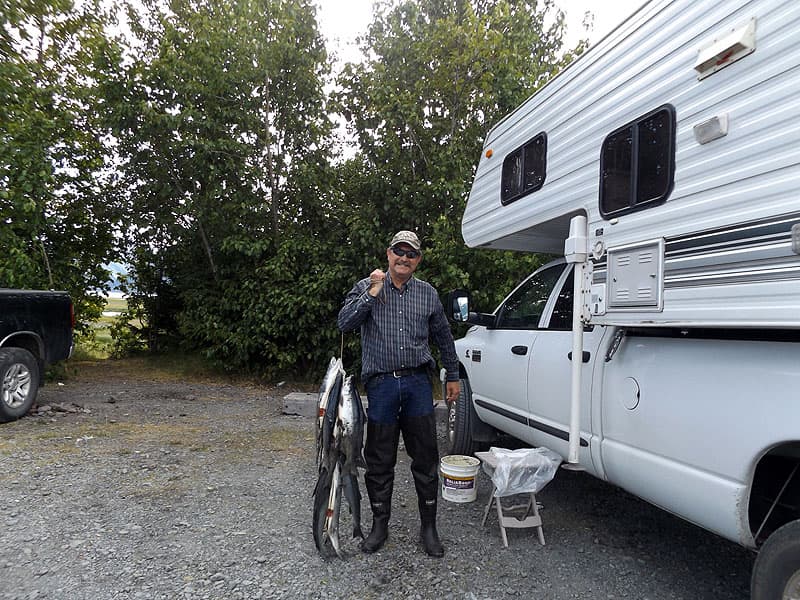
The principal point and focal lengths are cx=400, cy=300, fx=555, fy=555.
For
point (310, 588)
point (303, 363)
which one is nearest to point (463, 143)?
point (303, 363)

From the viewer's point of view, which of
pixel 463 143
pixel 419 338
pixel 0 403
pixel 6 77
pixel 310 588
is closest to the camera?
pixel 310 588

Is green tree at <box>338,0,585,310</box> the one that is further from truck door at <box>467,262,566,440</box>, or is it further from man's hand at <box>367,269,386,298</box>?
man's hand at <box>367,269,386,298</box>

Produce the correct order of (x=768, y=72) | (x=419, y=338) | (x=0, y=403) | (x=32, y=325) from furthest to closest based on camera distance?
(x=32, y=325) < (x=0, y=403) < (x=419, y=338) < (x=768, y=72)

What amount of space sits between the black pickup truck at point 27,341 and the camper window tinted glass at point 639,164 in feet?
20.1

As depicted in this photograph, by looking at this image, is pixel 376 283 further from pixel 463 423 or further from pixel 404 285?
pixel 463 423

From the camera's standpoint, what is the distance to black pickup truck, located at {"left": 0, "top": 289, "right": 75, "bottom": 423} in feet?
19.5

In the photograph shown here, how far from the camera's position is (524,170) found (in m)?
3.94

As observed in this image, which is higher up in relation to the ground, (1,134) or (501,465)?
(1,134)

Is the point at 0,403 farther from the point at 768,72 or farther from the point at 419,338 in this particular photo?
the point at 768,72

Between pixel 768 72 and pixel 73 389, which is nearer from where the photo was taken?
pixel 768 72

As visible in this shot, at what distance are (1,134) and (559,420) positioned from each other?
307 inches

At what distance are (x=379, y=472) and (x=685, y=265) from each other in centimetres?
197

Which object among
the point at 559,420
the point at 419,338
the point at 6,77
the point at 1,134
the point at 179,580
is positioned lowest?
the point at 179,580

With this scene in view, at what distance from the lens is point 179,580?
9.46 ft
